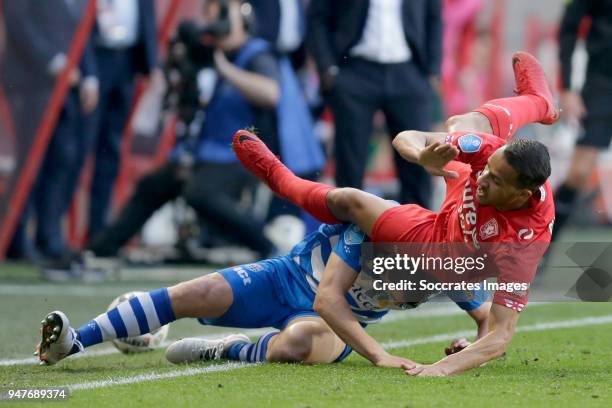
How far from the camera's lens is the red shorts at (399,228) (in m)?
5.60

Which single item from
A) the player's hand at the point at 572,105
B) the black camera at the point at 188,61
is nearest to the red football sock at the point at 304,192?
the black camera at the point at 188,61

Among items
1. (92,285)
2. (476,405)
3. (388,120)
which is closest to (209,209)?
(92,285)

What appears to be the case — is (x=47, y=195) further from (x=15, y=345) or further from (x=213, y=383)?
(x=213, y=383)

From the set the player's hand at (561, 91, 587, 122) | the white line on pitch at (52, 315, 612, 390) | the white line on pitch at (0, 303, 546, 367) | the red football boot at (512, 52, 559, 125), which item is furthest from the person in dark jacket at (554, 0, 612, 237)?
the red football boot at (512, 52, 559, 125)

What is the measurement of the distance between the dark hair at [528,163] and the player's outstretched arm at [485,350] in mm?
494

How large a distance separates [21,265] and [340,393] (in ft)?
22.7

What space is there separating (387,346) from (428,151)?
5.36ft

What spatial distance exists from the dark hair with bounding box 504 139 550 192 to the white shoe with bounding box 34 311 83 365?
1817 millimetres

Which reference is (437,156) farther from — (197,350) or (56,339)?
(56,339)

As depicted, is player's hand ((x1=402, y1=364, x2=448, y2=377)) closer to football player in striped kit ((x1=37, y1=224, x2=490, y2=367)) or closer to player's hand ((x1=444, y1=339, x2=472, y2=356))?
football player in striped kit ((x1=37, y1=224, x2=490, y2=367))

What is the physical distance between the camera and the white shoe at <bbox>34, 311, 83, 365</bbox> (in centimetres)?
550

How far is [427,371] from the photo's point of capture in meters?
5.27

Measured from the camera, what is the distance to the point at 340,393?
15.9ft

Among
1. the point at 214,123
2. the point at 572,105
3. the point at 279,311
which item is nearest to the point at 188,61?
the point at 214,123
